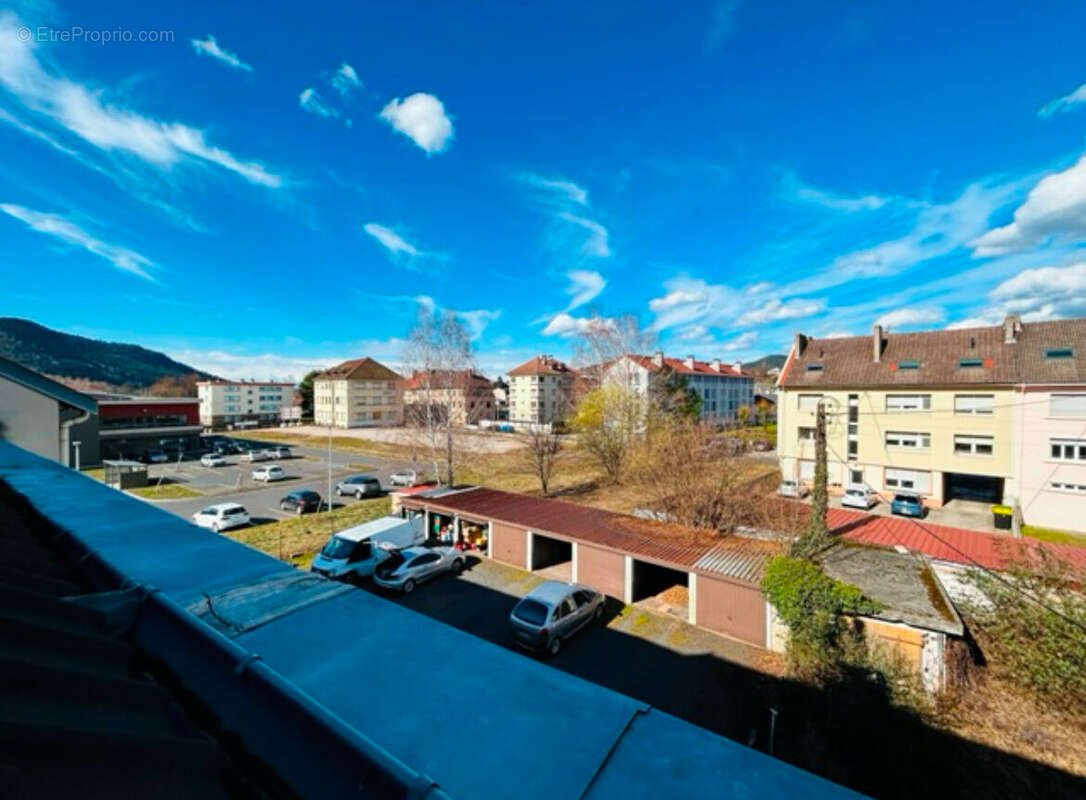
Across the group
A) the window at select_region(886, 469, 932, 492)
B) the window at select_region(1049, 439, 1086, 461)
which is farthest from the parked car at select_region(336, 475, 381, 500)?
the window at select_region(1049, 439, 1086, 461)

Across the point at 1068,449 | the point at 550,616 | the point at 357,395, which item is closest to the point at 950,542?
the point at 550,616

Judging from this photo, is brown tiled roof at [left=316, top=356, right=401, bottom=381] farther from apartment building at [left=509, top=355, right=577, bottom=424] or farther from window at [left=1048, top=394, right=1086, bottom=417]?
window at [left=1048, top=394, right=1086, bottom=417]

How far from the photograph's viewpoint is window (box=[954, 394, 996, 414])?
23906 mm

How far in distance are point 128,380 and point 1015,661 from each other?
172078mm

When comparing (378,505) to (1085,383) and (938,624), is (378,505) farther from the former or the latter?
(1085,383)

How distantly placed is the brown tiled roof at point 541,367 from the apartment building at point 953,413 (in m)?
39.0

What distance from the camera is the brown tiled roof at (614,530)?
43.7ft

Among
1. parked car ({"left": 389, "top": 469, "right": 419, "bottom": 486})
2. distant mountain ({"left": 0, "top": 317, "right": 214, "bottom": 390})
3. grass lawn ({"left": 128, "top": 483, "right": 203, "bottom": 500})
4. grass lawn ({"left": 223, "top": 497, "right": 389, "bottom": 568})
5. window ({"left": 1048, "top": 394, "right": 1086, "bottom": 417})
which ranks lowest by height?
grass lawn ({"left": 223, "top": 497, "right": 389, "bottom": 568})

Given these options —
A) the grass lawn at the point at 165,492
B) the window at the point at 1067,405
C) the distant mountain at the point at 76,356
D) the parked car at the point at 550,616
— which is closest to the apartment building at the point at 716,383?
the window at the point at 1067,405

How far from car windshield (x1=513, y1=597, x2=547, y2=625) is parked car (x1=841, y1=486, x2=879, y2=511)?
22.3 m

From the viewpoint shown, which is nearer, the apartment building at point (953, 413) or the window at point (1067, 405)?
the window at point (1067, 405)

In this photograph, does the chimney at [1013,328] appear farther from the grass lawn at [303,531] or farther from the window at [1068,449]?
the grass lawn at [303,531]

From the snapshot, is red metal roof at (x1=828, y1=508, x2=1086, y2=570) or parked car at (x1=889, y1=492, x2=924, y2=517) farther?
parked car at (x1=889, y1=492, x2=924, y2=517)

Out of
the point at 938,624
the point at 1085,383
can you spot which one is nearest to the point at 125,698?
the point at 938,624
